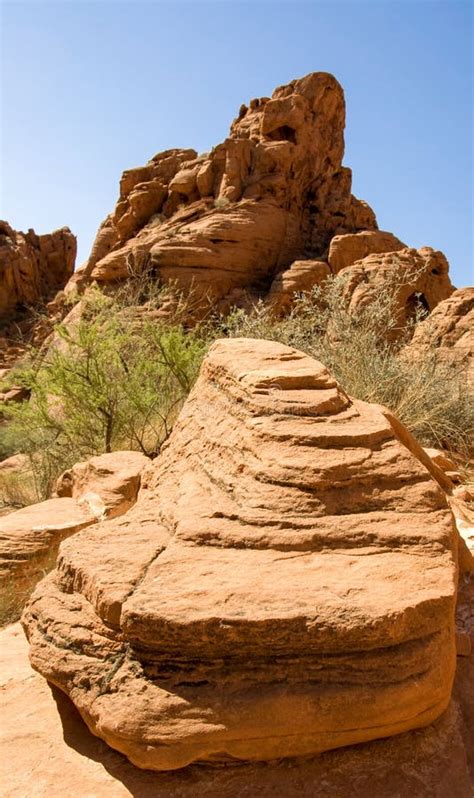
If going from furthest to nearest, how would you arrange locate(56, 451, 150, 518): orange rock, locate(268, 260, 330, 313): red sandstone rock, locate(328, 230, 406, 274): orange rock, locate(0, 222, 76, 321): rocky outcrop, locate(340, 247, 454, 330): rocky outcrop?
1. locate(0, 222, 76, 321): rocky outcrop
2. locate(268, 260, 330, 313): red sandstone rock
3. locate(328, 230, 406, 274): orange rock
4. locate(340, 247, 454, 330): rocky outcrop
5. locate(56, 451, 150, 518): orange rock

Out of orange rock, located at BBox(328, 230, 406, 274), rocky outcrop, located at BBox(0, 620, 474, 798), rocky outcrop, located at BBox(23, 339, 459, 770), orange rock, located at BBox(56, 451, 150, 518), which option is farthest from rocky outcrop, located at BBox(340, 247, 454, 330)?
rocky outcrop, located at BBox(0, 620, 474, 798)

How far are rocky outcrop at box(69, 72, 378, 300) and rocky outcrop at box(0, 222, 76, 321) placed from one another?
8781 mm

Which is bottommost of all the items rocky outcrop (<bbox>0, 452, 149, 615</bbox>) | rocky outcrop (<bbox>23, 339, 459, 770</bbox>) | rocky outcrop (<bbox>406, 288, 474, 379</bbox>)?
rocky outcrop (<bbox>0, 452, 149, 615</bbox>)

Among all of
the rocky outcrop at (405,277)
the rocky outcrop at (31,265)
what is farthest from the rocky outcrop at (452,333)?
the rocky outcrop at (31,265)

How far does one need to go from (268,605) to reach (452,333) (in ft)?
25.3

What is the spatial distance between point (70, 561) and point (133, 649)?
20.0 inches

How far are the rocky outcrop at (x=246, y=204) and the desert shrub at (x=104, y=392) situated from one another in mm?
10040

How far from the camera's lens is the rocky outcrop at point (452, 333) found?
817cm

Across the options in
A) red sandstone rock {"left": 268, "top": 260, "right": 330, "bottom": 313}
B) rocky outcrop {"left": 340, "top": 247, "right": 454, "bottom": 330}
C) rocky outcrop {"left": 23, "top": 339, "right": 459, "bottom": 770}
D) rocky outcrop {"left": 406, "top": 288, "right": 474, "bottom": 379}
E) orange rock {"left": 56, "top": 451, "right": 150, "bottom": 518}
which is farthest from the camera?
red sandstone rock {"left": 268, "top": 260, "right": 330, "bottom": 313}

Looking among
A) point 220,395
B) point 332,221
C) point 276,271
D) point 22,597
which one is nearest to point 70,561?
point 220,395

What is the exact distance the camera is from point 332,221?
803 inches

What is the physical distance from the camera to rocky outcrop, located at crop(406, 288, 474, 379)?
26.8 feet

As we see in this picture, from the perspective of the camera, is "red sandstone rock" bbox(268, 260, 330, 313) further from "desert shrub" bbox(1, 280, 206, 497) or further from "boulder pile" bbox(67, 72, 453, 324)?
"desert shrub" bbox(1, 280, 206, 497)

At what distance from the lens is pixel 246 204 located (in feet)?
61.9
